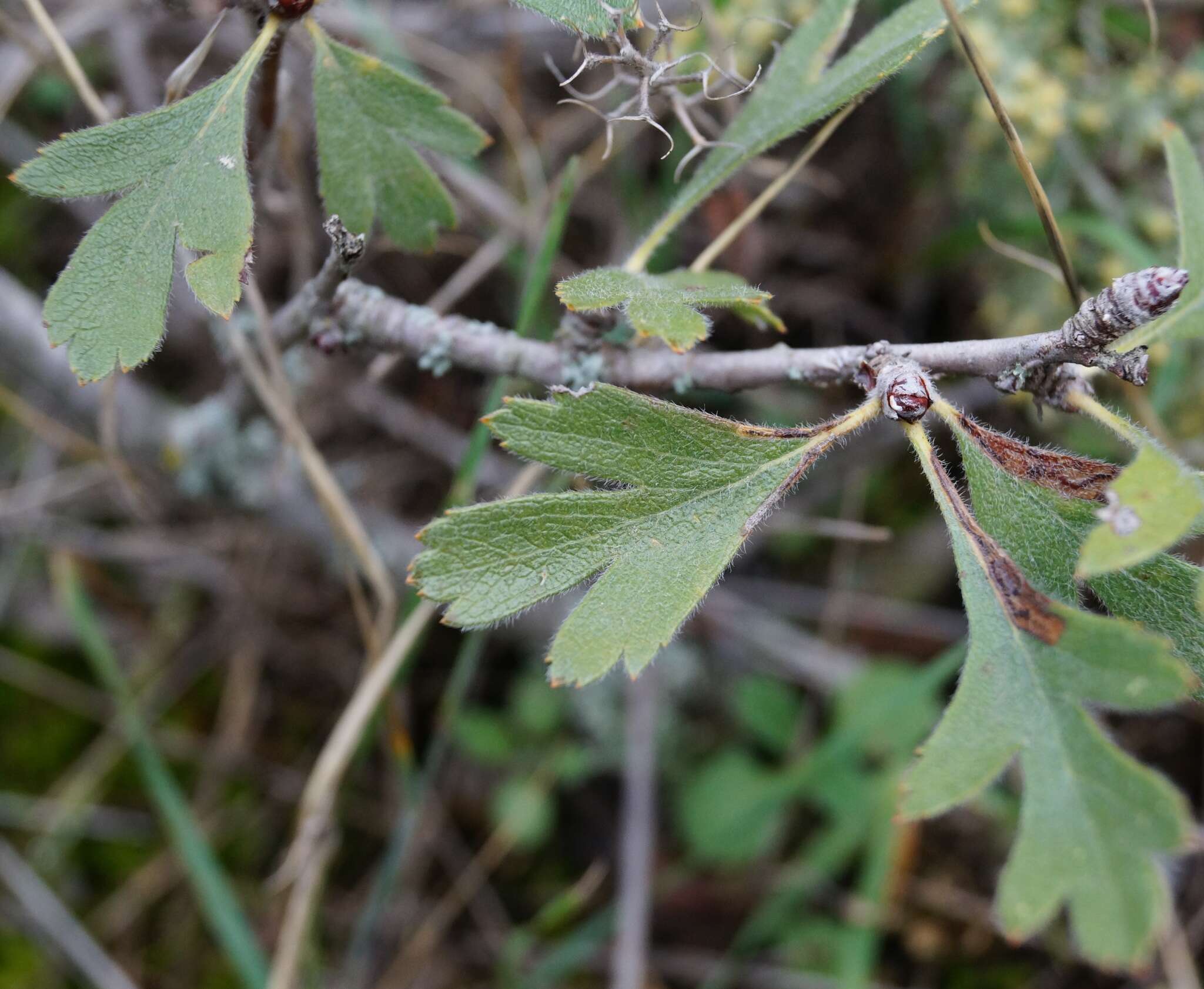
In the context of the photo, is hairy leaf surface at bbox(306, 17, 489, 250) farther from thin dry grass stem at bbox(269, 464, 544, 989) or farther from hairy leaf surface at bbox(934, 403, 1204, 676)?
hairy leaf surface at bbox(934, 403, 1204, 676)

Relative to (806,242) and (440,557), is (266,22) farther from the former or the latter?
(806,242)

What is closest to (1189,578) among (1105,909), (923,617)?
(1105,909)

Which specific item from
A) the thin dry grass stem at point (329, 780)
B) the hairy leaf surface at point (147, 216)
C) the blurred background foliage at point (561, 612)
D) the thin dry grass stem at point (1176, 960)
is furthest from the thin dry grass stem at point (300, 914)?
the thin dry grass stem at point (1176, 960)

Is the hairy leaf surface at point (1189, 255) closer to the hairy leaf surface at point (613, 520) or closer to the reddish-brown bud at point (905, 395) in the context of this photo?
the reddish-brown bud at point (905, 395)

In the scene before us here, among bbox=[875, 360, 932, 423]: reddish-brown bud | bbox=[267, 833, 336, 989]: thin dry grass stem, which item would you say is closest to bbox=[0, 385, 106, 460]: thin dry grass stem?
bbox=[267, 833, 336, 989]: thin dry grass stem

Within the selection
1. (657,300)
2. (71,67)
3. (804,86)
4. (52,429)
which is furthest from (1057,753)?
(52,429)

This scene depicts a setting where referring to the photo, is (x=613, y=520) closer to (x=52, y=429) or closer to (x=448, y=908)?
(x=448, y=908)

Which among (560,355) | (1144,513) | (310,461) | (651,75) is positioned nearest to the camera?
(1144,513)
